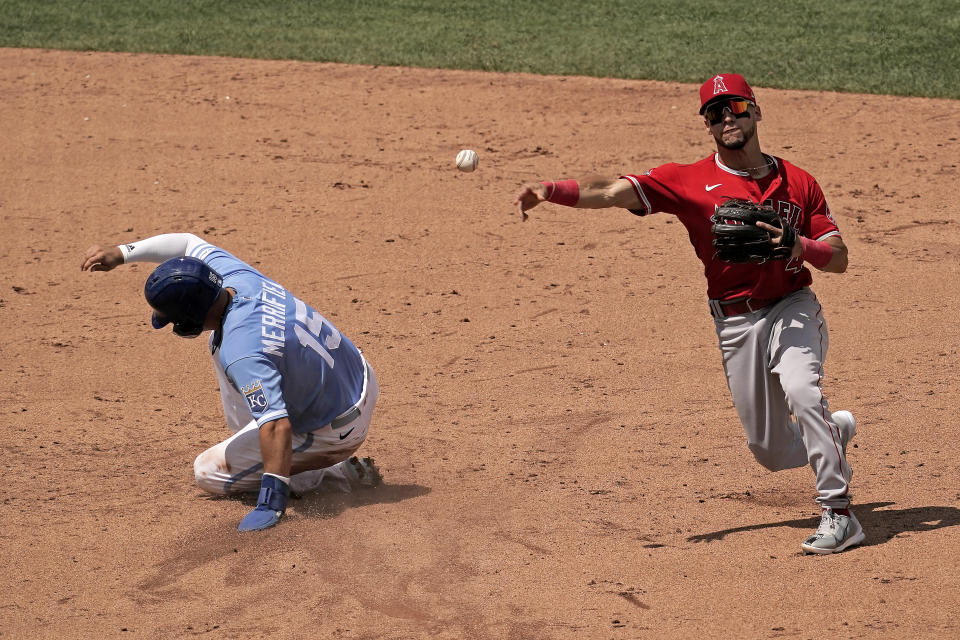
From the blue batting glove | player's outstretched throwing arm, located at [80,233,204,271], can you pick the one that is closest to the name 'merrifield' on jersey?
the blue batting glove

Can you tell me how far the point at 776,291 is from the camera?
544cm

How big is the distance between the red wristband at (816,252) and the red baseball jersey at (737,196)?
5.8 inches

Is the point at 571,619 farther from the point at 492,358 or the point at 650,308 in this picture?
the point at 650,308

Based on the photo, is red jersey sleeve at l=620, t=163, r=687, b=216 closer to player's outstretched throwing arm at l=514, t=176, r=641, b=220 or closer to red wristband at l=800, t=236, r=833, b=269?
A: player's outstretched throwing arm at l=514, t=176, r=641, b=220

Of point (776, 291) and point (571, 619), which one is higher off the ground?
point (776, 291)

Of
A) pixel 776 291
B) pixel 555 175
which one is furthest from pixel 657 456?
pixel 555 175

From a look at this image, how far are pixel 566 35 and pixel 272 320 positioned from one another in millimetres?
9738

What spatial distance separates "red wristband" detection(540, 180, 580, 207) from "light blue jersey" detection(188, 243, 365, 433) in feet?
4.23

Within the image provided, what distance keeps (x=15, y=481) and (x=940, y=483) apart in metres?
4.52

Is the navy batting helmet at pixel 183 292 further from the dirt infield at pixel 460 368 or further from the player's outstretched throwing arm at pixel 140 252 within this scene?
the dirt infield at pixel 460 368

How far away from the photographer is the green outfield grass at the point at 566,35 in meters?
13.2

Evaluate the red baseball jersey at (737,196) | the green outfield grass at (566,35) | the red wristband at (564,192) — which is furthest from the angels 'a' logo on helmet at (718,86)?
the green outfield grass at (566,35)

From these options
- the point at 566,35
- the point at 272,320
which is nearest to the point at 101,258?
the point at 272,320

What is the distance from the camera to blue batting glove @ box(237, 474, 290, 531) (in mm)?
5543
